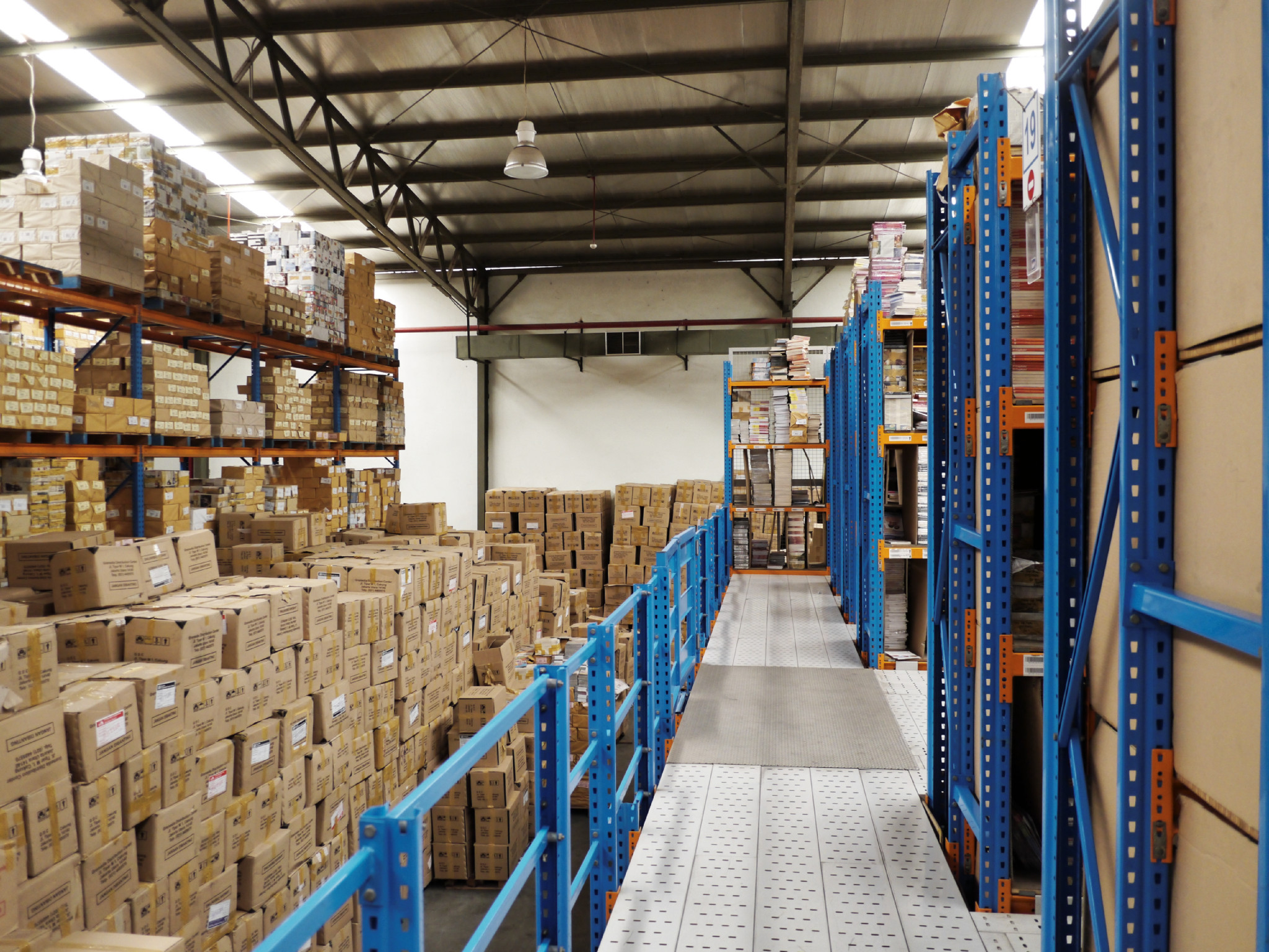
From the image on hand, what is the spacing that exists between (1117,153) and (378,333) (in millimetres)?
10502

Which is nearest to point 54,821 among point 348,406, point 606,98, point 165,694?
point 165,694

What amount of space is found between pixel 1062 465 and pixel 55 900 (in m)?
3.47

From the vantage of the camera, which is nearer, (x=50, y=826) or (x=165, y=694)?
(x=50, y=826)

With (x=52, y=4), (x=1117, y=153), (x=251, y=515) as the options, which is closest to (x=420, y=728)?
(x=251, y=515)

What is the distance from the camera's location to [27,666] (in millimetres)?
2703

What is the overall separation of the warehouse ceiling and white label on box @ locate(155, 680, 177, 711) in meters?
6.17

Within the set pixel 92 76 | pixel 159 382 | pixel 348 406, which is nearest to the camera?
pixel 159 382

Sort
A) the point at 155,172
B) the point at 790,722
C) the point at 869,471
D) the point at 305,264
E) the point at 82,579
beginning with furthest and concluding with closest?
the point at 305,264
the point at 155,172
the point at 869,471
the point at 790,722
the point at 82,579

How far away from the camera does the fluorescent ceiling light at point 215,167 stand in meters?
10.9

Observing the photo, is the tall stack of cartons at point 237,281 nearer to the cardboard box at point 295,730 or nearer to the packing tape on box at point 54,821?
the cardboard box at point 295,730

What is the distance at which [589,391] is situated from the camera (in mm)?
15805

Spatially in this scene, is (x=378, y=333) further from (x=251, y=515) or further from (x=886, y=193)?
(x=886, y=193)

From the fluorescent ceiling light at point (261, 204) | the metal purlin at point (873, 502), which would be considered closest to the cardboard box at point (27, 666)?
the metal purlin at point (873, 502)

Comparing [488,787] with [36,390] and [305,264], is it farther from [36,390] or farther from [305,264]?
[305,264]
